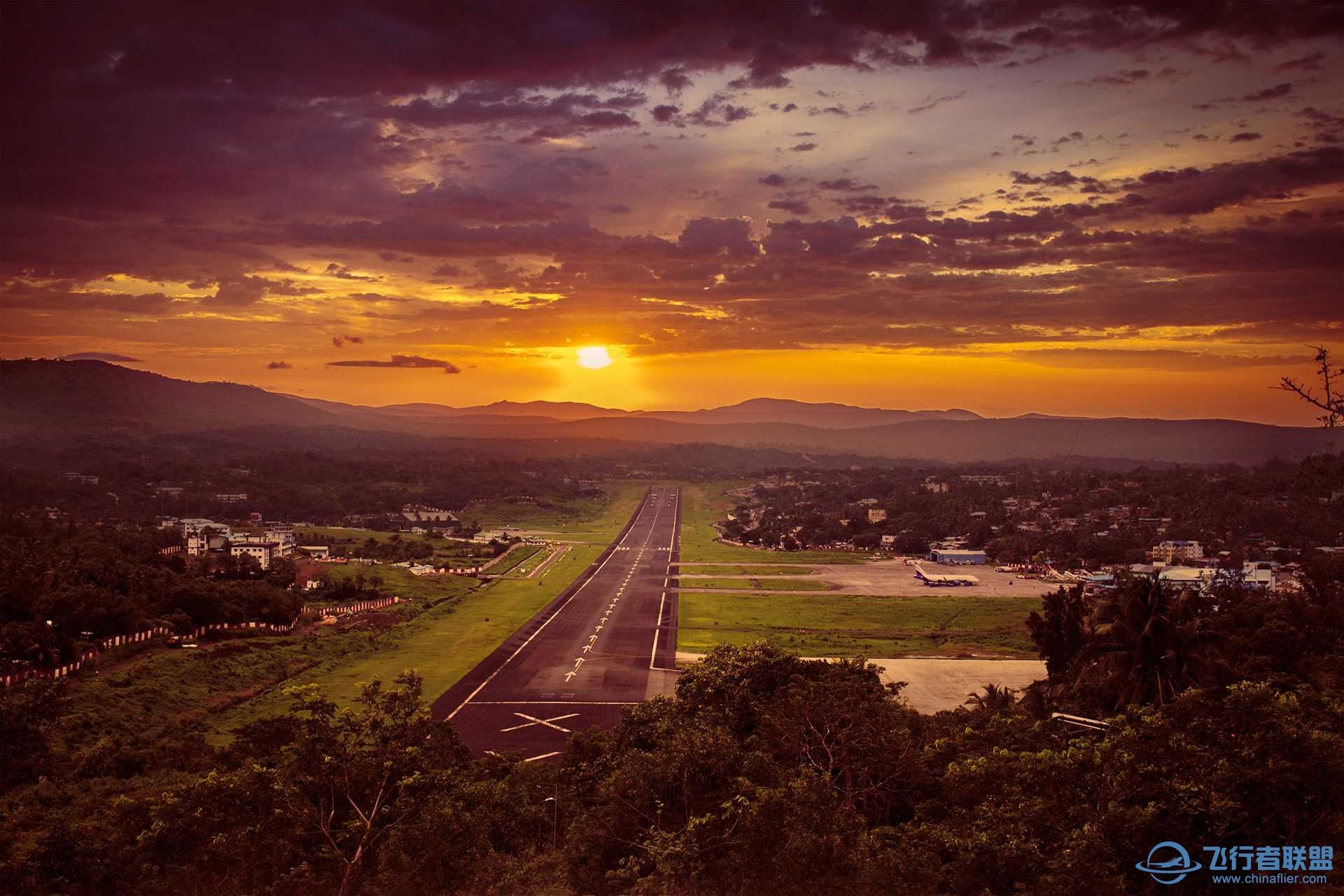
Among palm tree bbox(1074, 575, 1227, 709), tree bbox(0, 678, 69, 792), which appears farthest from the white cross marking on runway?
palm tree bbox(1074, 575, 1227, 709)

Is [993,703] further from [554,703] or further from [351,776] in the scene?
[351,776]

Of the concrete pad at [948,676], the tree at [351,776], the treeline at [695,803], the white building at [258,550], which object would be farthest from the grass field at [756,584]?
the tree at [351,776]

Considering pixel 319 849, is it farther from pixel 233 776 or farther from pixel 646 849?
pixel 646 849

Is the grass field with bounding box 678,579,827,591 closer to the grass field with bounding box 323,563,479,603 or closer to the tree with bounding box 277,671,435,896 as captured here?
the grass field with bounding box 323,563,479,603

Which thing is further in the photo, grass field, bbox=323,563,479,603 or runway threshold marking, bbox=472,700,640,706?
grass field, bbox=323,563,479,603

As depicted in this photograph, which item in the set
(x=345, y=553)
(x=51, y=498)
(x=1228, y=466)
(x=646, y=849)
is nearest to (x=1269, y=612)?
(x=646, y=849)

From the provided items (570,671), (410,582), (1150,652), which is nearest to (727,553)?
(410,582)
